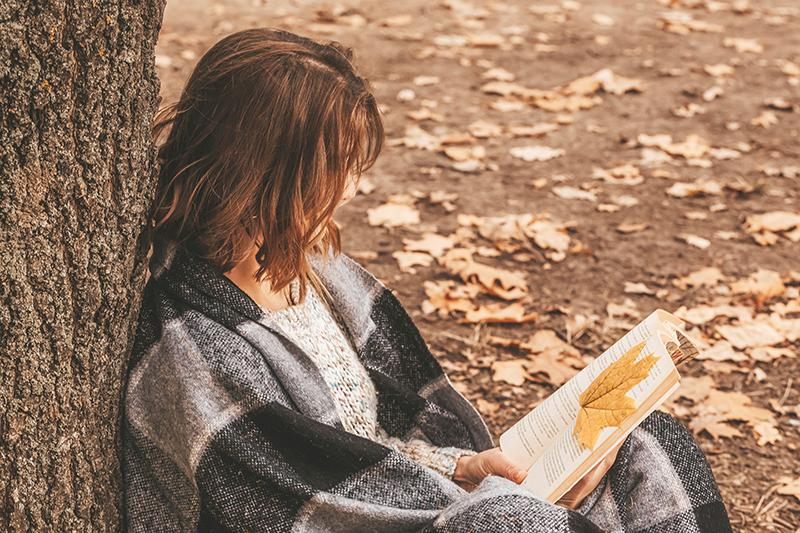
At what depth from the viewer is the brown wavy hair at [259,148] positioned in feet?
5.34

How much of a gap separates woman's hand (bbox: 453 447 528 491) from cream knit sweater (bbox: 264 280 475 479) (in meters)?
0.03

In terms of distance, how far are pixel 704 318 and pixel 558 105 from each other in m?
2.10

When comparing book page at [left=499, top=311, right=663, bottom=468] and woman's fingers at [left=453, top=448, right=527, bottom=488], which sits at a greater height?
book page at [left=499, top=311, right=663, bottom=468]

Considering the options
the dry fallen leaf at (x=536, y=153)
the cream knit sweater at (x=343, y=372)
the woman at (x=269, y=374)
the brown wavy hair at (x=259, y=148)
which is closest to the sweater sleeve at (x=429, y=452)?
the cream knit sweater at (x=343, y=372)

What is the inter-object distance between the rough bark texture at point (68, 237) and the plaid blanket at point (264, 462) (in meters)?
0.07

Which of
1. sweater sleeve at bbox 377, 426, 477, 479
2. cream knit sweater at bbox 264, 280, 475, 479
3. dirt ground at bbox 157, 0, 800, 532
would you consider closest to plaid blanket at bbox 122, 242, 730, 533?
cream knit sweater at bbox 264, 280, 475, 479

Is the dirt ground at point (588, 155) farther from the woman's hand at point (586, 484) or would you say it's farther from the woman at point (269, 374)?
the woman's hand at point (586, 484)

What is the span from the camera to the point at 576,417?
174cm

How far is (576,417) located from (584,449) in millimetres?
97

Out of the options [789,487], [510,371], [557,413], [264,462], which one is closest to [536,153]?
[510,371]

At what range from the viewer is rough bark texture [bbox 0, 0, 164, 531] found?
4.39 feet

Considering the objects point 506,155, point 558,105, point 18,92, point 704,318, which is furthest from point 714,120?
point 18,92

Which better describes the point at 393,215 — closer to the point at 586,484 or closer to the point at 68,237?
the point at 586,484

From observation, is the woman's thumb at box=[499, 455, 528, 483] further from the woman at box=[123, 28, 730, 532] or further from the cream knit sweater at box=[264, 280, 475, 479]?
the cream knit sweater at box=[264, 280, 475, 479]
